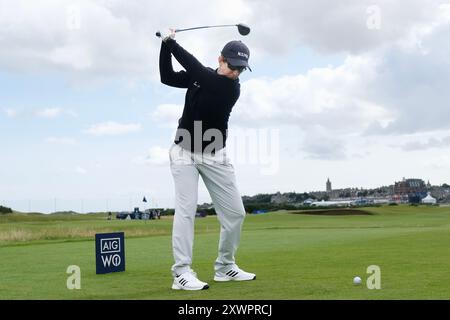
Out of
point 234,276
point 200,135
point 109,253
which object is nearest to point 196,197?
point 200,135

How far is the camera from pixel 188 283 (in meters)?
7.26

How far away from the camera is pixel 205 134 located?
7.83m

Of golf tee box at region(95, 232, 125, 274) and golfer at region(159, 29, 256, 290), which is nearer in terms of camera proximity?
golfer at region(159, 29, 256, 290)

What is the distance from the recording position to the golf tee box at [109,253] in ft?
30.5

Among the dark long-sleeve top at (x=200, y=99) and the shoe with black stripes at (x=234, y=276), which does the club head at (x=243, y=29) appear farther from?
the shoe with black stripes at (x=234, y=276)

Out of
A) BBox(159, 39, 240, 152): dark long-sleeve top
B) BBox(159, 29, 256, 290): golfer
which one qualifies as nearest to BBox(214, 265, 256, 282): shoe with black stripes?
BBox(159, 29, 256, 290): golfer

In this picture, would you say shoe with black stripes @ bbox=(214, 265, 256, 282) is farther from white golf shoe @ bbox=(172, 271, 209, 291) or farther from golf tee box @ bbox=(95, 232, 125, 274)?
golf tee box @ bbox=(95, 232, 125, 274)

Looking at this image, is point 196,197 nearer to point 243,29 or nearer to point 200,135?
point 200,135

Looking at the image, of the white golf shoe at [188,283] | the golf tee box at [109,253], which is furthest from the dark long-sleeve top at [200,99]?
the golf tee box at [109,253]

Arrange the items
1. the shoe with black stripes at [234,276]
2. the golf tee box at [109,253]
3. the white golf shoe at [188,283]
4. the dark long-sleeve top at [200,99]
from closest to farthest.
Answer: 1. the white golf shoe at [188,283]
2. the dark long-sleeve top at [200,99]
3. the shoe with black stripes at [234,276]
4. the golf tee box at [109,253]

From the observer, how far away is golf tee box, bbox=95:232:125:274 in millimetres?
9289

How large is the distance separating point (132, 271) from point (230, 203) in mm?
2469
